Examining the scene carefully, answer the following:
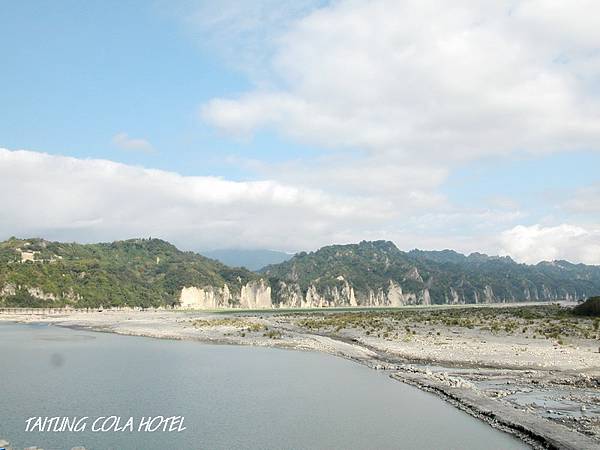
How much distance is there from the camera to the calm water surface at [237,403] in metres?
20.4

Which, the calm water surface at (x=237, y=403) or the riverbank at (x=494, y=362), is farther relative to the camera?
the riverbank at (x=494, y=362)

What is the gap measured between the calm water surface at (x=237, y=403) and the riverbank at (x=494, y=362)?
157 cm

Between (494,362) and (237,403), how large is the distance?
2214 centimetres

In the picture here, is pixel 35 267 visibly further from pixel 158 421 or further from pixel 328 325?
pixel 158 421

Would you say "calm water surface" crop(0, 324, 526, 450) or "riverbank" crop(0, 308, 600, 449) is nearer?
"calm water surface" crop(0, 324, 526, 450)

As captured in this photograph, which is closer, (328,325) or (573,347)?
(573,347)

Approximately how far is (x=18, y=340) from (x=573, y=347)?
5957 centimetres

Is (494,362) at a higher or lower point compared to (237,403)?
higher

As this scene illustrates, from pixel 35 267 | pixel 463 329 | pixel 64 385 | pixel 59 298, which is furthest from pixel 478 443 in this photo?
pixel 35 267

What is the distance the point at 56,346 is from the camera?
55.3 meters

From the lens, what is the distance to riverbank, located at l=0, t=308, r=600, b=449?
2255 centimetres

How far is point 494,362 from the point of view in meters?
39.8

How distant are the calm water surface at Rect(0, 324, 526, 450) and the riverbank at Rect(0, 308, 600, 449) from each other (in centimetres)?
157

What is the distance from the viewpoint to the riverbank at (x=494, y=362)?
2255cm
